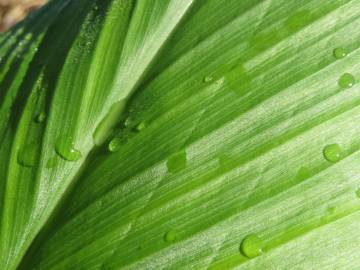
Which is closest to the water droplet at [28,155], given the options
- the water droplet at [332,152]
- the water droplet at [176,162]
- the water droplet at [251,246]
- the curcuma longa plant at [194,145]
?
the curcuma longa plant at [194,145]

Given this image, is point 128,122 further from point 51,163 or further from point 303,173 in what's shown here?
point 303,173

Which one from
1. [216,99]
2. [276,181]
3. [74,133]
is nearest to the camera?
[276,181]

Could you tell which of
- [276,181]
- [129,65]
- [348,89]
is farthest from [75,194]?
[348,89]

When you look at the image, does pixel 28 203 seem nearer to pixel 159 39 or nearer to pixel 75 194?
pixel 75 194

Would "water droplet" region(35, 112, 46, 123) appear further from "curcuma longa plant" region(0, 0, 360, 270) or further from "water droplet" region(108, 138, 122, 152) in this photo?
"water droplet" region(108, 138, 122, 152)

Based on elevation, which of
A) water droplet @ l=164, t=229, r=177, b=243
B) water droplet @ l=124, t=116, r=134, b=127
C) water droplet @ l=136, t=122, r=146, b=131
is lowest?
water droplet @ l=164, t=229, r=177, b=243

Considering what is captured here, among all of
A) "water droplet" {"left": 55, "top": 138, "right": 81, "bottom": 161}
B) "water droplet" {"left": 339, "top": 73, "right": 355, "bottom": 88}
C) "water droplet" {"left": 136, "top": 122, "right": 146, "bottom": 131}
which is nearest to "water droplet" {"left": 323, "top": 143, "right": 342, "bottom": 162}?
"water droplet" {"left": 339, "top": 73, "right": 355, "bottom": 88}

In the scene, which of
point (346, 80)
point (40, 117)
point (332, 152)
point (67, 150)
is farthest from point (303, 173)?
point (40, 117)
